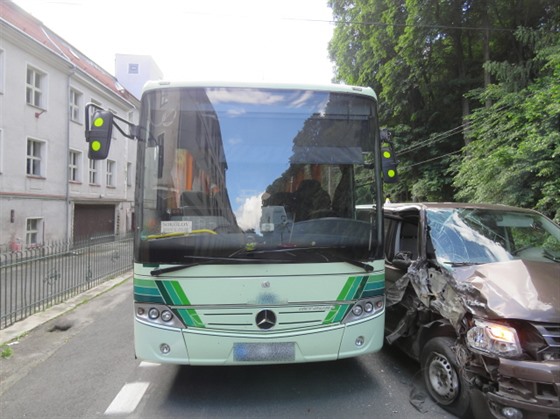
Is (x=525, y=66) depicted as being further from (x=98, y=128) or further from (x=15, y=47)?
(x=15, y=47)

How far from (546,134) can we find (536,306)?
7270 mm

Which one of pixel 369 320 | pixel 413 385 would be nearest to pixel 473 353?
pixel 369 320

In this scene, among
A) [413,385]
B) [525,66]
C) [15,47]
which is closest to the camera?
[413,385]

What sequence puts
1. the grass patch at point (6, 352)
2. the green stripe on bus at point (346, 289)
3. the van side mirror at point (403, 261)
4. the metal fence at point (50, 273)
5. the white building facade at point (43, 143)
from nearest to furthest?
the green stripe on bus at point (346, 289)
the van side mirror at point (403, 261)
the grass patch at point (6, 352)
the metal fence at point (50, 273)
the white building facade at point (43, 143)

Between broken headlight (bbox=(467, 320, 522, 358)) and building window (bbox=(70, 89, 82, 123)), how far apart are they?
69.9 ft

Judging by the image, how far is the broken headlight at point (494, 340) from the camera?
9.46ft

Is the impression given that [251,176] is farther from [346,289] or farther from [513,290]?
[513,290]

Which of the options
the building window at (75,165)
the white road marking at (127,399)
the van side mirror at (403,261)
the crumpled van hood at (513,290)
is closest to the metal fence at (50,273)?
the white road marking at (127,399)

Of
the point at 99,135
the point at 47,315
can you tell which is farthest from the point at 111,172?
the point at 99,135

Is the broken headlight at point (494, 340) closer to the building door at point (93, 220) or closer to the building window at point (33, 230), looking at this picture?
the building window at point (33, 230)

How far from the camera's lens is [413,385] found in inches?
163

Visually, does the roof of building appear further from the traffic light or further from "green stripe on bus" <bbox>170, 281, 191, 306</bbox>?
the traffic light

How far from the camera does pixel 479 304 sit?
315cm

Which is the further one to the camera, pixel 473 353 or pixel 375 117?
pixel 375 117
